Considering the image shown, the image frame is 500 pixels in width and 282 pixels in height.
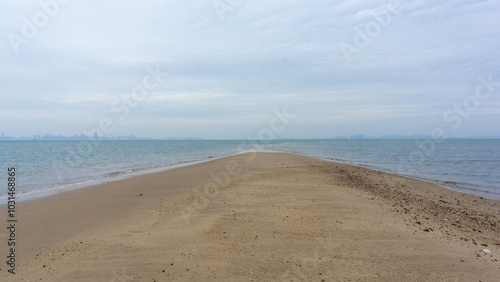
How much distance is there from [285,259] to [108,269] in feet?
10.5

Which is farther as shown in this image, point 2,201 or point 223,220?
point 2,201

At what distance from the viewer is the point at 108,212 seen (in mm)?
9461

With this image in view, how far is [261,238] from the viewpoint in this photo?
245 inches

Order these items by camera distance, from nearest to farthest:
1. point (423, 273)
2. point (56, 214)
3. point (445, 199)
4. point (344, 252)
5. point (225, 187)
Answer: point (423, 273)
point (344, 252)
point (56, 214)
point (445, 199)
point (225, 187)

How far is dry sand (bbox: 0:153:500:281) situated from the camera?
4938 millimetres

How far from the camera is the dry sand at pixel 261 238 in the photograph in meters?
4.94

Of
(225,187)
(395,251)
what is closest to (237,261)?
(395,251)

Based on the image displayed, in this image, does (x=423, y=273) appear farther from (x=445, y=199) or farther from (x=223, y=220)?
(x=445, y=199)

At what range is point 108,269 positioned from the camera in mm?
5043

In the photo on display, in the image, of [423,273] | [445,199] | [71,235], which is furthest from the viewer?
[445,199]

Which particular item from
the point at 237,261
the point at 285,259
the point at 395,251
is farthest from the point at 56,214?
the point at 395,251

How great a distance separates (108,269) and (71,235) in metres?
2.97

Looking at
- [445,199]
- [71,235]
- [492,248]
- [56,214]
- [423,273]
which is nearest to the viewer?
[423,273]

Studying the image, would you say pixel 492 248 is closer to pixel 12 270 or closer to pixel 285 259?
pixel 285 259
